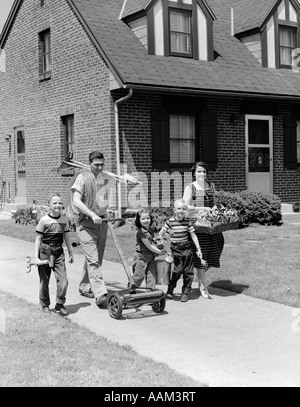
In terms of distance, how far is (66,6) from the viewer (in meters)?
16.5

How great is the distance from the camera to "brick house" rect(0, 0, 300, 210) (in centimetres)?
1501

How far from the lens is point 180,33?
16328 mm

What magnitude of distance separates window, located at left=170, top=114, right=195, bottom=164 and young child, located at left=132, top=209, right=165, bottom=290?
29.0ft

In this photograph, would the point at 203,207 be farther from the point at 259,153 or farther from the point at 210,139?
the point at 259,153

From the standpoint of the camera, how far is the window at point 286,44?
18.2m

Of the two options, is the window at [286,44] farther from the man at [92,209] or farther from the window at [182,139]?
the man at [92,209]

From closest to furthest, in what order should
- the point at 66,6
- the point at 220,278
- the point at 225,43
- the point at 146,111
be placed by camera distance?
1. the point at 220,278
2. the point at 146,111
3. the point at 66,6
4. the point at 225,43

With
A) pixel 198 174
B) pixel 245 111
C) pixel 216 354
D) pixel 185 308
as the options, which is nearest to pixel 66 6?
pixel 245 111

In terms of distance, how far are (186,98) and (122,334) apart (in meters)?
10.8

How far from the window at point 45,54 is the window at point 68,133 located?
5.84 feet

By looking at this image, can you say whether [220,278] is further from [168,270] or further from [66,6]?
[66,6]

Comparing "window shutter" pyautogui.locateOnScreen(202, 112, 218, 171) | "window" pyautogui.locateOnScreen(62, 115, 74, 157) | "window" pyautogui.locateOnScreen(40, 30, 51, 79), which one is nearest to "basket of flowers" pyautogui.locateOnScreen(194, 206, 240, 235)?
"window shutter" pyautogui.locateOnScreen(202, 112, 218, 171)

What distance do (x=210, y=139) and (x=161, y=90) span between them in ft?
7.40

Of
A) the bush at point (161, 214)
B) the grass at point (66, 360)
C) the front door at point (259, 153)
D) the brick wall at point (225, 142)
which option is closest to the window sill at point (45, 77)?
the brick wall at point (225, 142)
